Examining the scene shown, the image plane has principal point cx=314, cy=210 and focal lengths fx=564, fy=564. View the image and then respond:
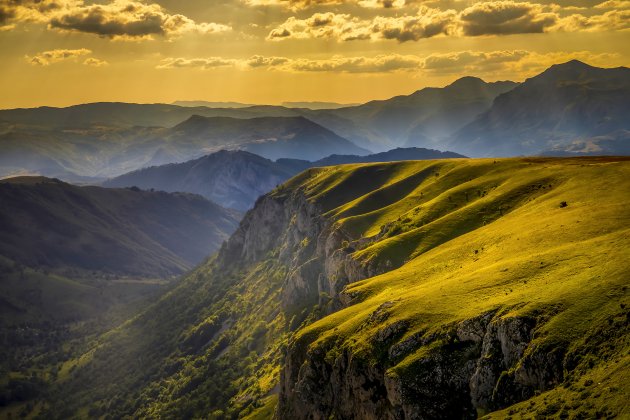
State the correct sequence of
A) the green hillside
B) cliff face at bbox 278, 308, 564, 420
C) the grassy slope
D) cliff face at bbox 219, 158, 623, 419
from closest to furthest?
the green hillside, cliff face at bbox 278, 308, 564, 420, the grassy slope, cliff face at bbox 219, 158, 623, 419

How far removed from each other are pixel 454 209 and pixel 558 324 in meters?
103

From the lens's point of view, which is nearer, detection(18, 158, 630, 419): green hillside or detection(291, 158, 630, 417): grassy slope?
detection(18, 158, 630, 419): green hillside

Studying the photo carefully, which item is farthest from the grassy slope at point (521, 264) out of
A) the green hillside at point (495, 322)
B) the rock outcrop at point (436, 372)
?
the rock outcrop at point (436, 372)

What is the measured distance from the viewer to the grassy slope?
6844 centimetres

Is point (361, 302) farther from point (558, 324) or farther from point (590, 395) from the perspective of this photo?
point (590, 395)

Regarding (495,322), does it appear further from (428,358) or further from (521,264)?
(521,264)

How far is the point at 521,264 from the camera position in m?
91.7

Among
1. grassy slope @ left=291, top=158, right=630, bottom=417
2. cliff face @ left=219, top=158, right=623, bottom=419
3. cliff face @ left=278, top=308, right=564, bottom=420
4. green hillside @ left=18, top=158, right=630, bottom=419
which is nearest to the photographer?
green hillside @ left=18, top=158, right=630, bottom=419

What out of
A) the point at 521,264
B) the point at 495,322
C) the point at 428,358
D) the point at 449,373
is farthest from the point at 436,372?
the point at 521,264

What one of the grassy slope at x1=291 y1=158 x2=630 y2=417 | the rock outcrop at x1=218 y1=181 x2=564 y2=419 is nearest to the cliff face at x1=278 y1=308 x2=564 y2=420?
the rock outcrop at x1=218 y1=181 x2=564 y2=419

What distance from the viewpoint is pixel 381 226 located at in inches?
7721

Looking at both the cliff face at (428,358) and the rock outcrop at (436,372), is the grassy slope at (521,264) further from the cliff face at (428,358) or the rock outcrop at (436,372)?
the rock outcrop at (436,372)

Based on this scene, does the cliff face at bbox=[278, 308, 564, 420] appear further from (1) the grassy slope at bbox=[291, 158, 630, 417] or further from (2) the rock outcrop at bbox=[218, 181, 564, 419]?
(1) the grassy slope at bbox=[291, 158, 630, 417]

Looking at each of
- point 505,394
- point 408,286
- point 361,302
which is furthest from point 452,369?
point 361,302
